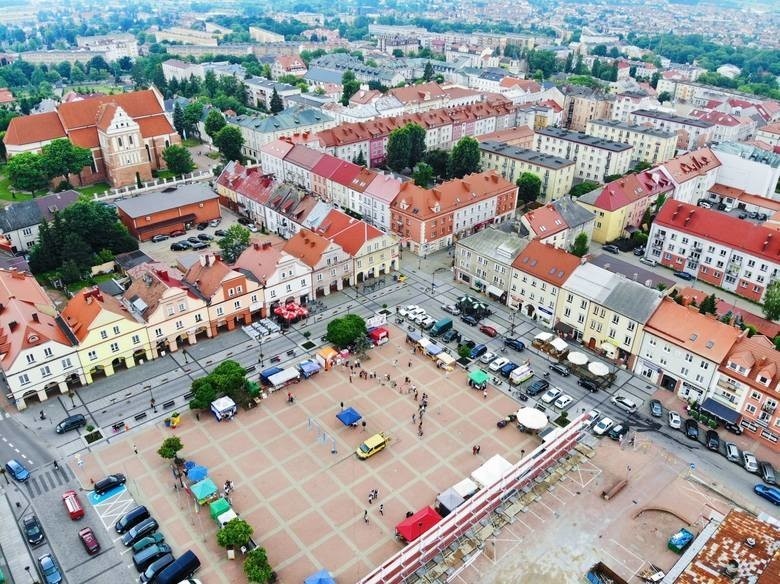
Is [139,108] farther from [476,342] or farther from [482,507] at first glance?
[482,507]

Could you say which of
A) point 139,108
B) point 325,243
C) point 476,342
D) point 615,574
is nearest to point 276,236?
point 325,243

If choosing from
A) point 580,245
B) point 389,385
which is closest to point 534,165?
point 580,245

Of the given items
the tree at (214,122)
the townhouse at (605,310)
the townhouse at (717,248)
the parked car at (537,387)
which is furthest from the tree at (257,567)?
the tree at (214,122)

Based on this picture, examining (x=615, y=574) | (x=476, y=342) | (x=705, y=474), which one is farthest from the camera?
(x=476, y=342)

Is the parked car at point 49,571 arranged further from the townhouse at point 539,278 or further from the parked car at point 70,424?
the townhouse at point 539,278

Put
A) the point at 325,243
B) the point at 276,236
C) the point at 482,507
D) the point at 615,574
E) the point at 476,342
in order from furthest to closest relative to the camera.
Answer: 1. the point at 276,236
2. the point at 325,243
3. the point at 476,342
4. the point at 482,507
5. the point at 615,574

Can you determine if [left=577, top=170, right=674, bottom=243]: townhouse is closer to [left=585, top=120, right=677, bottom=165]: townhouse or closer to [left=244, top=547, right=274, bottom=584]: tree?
[left=585, top=120, right=677, bottom=165]: townhouse
